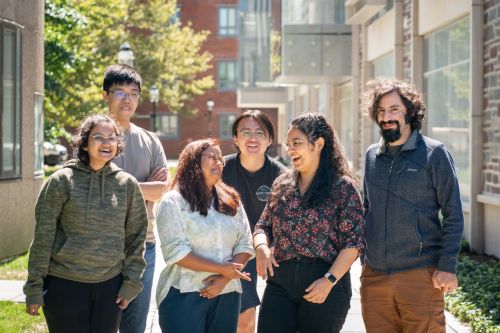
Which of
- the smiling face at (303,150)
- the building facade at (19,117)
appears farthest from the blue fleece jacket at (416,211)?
the building facade at (19,117)

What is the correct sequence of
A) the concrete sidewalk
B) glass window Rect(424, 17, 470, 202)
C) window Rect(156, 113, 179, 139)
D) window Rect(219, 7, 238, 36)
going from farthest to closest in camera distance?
1. window Rect(219, 7, 238, 36)
2. window Rect(156, 113, 179, 139)
3. glass window Rect(424, 17, 470, 202)
4. the concrete sidewalk

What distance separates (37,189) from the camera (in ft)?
44.7

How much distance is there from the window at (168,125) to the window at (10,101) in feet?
155

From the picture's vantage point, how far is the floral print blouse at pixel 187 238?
15.7 ft

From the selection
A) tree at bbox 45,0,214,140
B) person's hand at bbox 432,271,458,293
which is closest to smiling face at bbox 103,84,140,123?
person's hand at bbox 432,271,458,293

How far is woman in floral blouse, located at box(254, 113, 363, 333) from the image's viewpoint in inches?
192

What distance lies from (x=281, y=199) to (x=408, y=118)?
3.05 ft

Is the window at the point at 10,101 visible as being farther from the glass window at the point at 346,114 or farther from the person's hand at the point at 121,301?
the glass window at the point at 346,114

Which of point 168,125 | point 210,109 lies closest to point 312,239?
point 210,109

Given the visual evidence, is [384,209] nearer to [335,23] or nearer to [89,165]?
[89,165]

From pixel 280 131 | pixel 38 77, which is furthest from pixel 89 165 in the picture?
pixel 280 131

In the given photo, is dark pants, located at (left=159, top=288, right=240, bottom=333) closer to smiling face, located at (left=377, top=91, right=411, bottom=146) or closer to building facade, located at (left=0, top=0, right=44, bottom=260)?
smiling face, located at (left=377, top=91, right=411, bottom=146)

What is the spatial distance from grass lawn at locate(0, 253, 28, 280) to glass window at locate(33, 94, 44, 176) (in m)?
1.85

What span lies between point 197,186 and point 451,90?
10890mm
